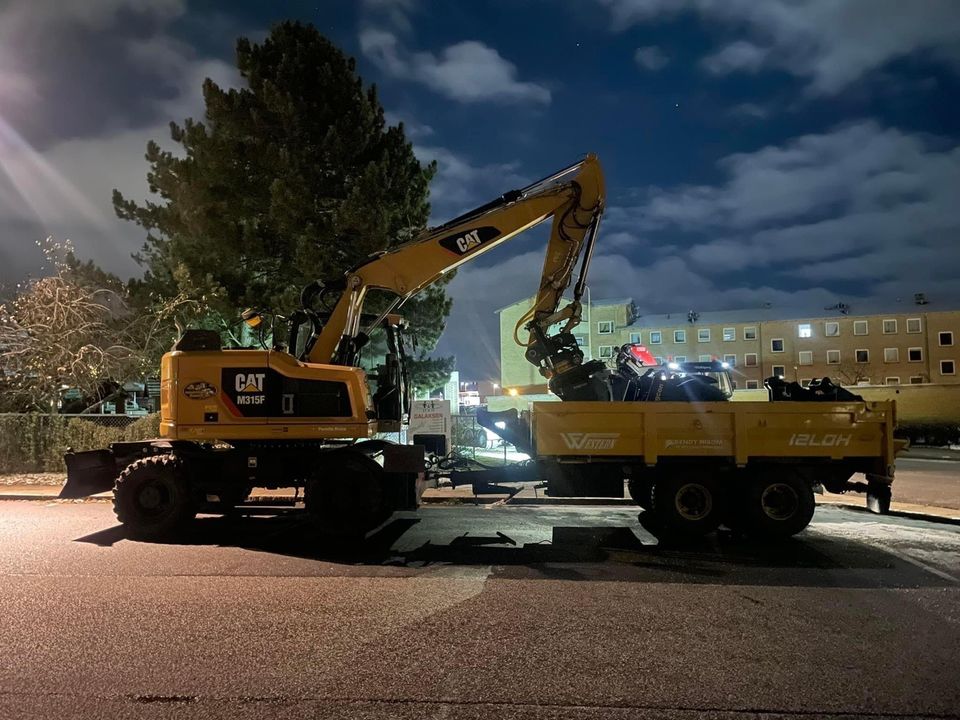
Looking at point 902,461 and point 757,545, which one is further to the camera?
point 902,461

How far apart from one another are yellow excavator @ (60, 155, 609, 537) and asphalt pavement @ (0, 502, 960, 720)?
2.11 ft

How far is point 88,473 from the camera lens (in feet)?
30.3

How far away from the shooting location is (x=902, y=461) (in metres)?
22.6

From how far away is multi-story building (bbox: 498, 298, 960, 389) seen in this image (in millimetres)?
51688

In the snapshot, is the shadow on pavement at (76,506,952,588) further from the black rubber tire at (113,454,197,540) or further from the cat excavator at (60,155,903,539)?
the cat excavator at (60,155,903,539)

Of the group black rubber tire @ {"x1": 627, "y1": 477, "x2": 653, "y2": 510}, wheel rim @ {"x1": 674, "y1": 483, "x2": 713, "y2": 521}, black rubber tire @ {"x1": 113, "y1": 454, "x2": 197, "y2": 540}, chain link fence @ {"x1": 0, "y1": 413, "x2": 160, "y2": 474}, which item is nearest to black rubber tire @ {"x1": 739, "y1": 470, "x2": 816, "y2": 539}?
wheel rim @ {"x1": 674, "y1": 483, "x2": 713, "y2": 521}

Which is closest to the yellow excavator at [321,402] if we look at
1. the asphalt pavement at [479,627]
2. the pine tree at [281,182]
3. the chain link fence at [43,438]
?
the asphalt pavement at [479,627]

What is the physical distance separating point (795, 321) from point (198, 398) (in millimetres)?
55627

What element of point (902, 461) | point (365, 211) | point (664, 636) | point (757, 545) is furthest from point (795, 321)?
point (664, 636)

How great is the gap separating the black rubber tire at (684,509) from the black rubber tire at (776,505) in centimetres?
35

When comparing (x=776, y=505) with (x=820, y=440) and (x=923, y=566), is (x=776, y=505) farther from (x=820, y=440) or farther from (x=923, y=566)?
(x=923, y=566)

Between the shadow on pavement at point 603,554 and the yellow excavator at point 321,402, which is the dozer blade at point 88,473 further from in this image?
the shadow on pavement at point 603,554

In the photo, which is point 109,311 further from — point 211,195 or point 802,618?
point 802,618

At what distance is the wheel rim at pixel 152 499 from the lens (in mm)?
8711
